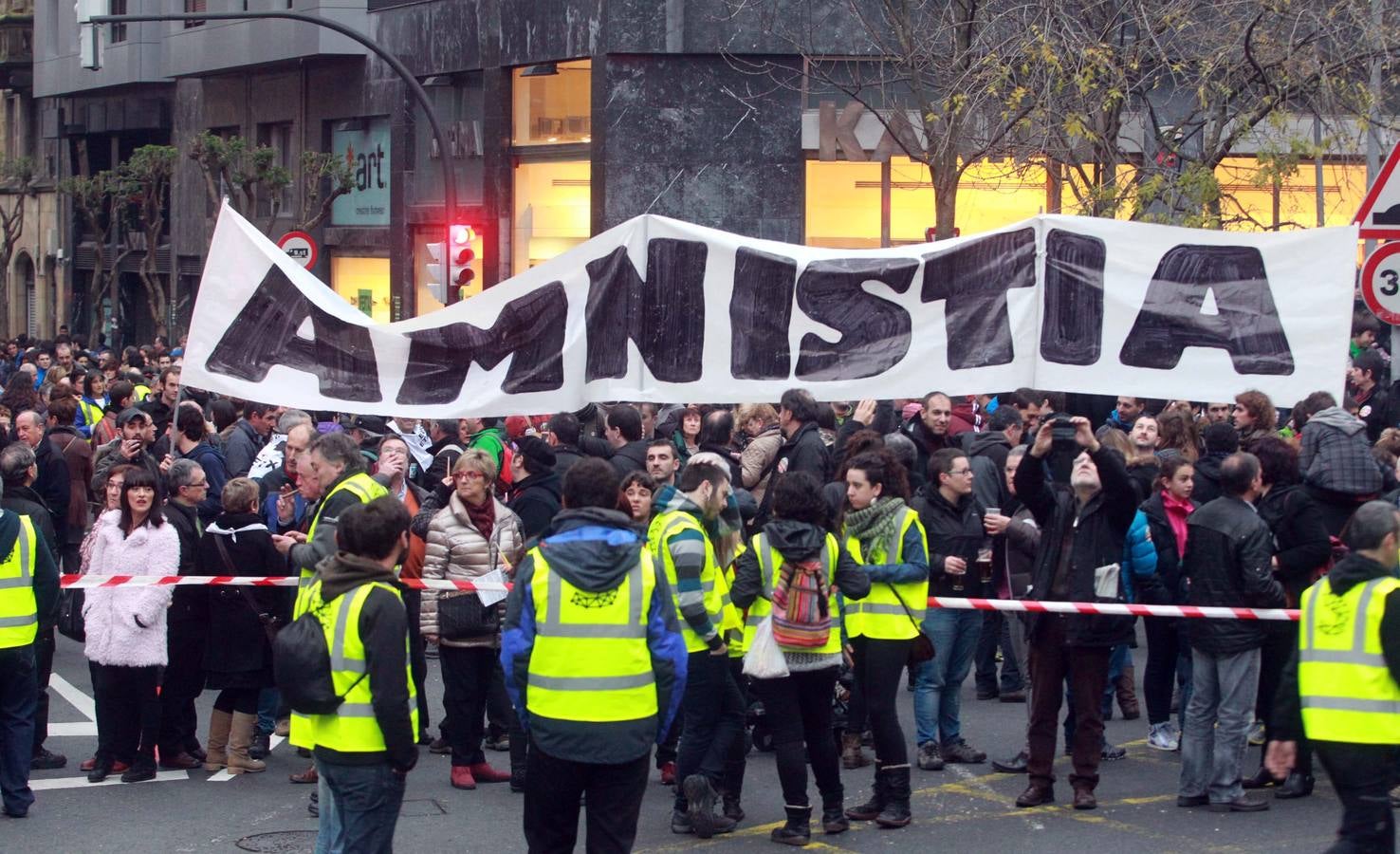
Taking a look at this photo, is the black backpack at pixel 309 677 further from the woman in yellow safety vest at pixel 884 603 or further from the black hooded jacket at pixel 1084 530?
the black hooded jacket at pixel 1084 530

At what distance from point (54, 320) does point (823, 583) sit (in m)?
46.4

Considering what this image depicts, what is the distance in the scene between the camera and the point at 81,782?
29.4ft

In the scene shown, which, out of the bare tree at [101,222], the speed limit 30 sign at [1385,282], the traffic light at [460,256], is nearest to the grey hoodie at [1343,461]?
the speed limit 30 sign at [1385,282]

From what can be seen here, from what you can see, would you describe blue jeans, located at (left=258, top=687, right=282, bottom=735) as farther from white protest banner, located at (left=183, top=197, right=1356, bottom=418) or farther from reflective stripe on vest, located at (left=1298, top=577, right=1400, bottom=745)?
reflective stripe on vest, located at (left=1298, top=577, right=1400, bottom=745)

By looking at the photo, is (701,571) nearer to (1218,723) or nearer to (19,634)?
(1218,723)

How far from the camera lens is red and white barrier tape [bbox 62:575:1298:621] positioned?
802cm

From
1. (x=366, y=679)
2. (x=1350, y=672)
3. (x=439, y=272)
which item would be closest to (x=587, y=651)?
(x=366, y=679)

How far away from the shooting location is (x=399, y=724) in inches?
235

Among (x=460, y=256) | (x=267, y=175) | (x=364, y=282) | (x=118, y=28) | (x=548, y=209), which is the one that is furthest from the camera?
(x=118, y=28)

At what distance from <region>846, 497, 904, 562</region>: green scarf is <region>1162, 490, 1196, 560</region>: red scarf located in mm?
1921

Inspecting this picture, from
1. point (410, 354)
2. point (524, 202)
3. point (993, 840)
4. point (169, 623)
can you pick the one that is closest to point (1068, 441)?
point (993, 840)

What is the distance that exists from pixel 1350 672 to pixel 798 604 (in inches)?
87.4

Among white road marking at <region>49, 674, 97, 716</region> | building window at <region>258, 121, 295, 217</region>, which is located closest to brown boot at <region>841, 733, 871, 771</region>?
white road marking at <region>49, 674, 97, 716</region>

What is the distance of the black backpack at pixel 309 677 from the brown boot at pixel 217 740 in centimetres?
329
